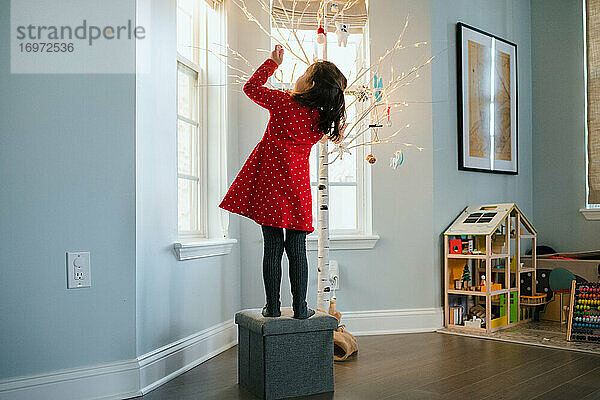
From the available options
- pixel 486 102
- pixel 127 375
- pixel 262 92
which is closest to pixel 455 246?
pixel 486 102

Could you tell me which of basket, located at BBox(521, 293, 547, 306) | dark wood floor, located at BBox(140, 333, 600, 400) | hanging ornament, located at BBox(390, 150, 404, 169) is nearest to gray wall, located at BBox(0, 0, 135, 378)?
dark wood floor, located at BBox(140, 333, 600, 400)

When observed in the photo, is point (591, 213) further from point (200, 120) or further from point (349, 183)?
point (200, 120)

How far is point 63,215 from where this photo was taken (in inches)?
95.9

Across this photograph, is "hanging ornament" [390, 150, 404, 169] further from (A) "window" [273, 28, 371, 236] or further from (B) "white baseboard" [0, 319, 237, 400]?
(B) "white baseboard" [0, 319, 237, 400]

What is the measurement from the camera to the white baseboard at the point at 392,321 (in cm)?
393

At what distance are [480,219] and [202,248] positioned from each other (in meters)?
1.90

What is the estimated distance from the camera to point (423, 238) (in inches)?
160

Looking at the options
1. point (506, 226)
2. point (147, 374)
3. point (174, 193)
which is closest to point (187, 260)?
point (174, 193)

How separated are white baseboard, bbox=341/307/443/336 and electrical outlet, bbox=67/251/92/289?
6.07 ft

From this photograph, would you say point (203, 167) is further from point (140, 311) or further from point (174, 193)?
point (140, 311)

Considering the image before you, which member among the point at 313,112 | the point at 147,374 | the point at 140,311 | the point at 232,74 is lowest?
the point at 147,374

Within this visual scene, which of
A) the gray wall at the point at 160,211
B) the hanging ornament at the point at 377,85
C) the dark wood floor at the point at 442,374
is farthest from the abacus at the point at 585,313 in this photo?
the gray wall at the point at 160,211

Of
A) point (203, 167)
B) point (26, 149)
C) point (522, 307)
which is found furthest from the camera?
point (522, 307)

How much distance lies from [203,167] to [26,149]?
1282 mm
